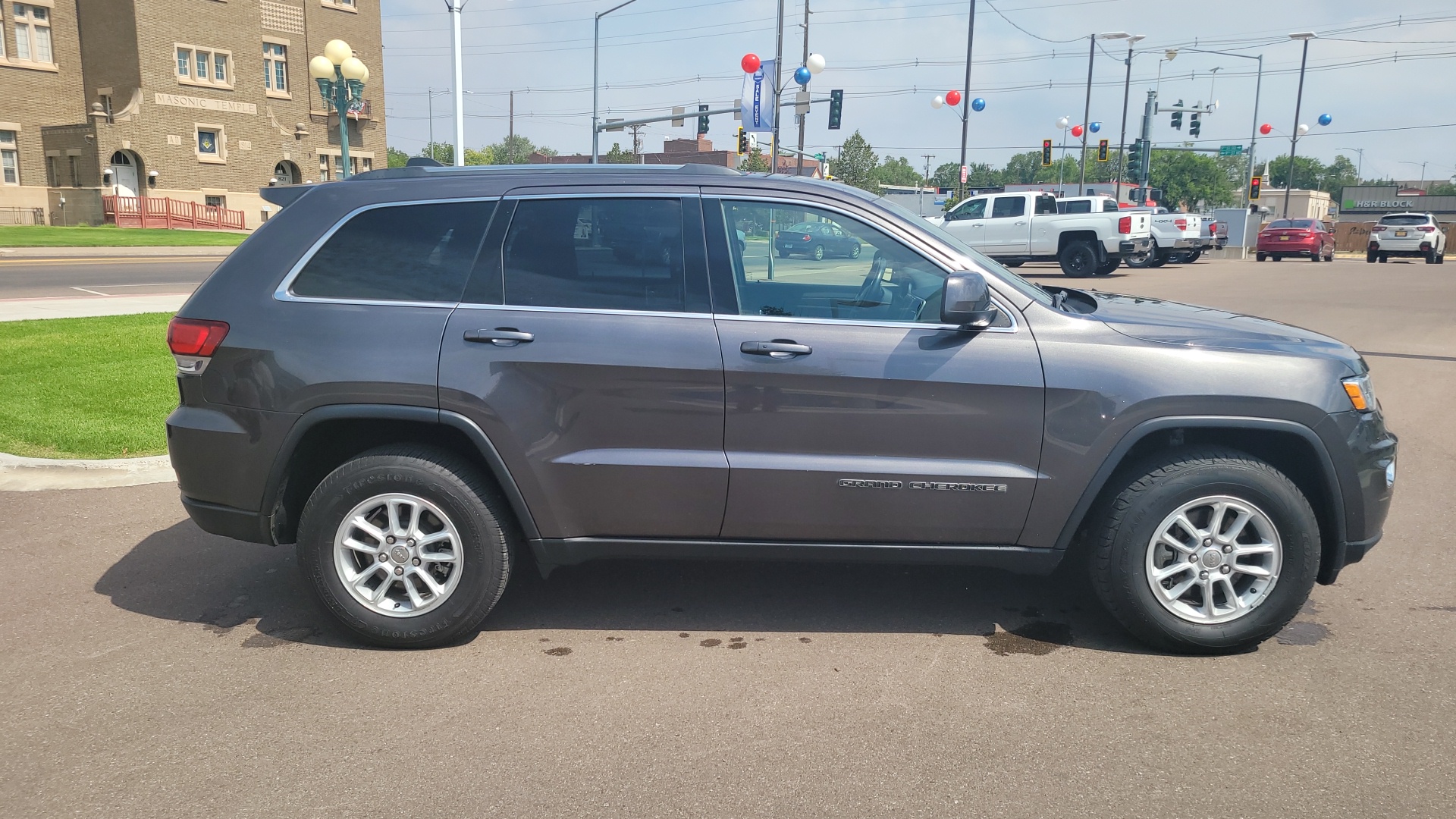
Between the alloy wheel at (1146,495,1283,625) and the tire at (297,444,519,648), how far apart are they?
2.50m

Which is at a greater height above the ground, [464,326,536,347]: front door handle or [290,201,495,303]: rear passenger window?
[290,201,495,303]: rear passenger window

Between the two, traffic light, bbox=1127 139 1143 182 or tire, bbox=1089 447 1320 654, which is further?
traffic light, bbox=1127 139 1143 182

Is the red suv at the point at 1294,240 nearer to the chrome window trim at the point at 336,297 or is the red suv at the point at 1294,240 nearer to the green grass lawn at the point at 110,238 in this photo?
the green grass lawn at the point at 110,238

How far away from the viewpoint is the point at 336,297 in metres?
4.11

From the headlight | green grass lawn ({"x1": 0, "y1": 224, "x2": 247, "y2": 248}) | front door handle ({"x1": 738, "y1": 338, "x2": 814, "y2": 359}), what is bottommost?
green grass lawn ({"x1": 0, "y1": 224, "x2": 247, "y2": 248})

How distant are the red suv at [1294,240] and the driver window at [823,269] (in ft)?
124

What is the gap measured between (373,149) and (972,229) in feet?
123

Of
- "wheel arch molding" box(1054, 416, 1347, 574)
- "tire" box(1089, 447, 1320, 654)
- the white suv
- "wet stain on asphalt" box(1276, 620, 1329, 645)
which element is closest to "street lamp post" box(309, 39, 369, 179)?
"wheel arch molding" box(1054, 416, 1347, 574)

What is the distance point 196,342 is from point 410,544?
1.15 metres

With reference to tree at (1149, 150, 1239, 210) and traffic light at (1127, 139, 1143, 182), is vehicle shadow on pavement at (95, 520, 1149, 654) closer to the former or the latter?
traffic light at (1127, 139, 1143, 182)

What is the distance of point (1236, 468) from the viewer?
395cm

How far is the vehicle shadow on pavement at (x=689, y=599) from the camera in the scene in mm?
4344

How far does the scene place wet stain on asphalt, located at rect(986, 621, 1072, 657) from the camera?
4.12m

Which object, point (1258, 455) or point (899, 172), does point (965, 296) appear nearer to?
point (1258, 455)
